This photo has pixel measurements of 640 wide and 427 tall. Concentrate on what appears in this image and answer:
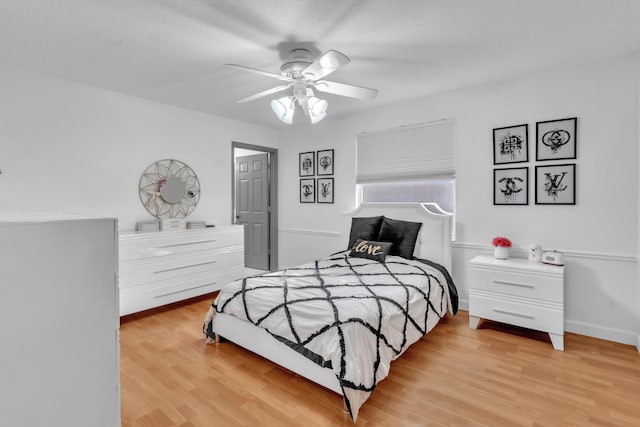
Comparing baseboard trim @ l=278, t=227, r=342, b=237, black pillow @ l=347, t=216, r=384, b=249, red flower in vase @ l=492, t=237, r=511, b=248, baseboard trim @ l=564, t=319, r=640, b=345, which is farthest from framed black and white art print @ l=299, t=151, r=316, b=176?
baseboard trim @ l=564, t=319, r=640, b=345

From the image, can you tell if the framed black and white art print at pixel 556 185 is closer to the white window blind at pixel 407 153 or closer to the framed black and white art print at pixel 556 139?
the framed black and white art print at pixel 556 139

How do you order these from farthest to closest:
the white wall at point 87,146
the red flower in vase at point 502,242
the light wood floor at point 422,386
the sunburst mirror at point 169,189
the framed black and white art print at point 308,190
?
the framed black and white art print at point 308,190 → the sunburst mirror at point 169,189 → the red flower in vase at point 502,242 → the white wall at point 87,146 → the light wood floor at point 422,386

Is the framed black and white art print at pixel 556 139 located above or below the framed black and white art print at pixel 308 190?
above

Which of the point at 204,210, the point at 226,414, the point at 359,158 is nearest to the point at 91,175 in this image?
the point at 204,210

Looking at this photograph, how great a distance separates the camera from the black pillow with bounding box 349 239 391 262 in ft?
10.9

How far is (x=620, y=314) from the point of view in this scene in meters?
2.74

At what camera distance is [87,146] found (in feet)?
10.7

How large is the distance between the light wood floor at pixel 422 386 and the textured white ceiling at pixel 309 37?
2.36 m

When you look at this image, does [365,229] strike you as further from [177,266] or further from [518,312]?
[177,266]

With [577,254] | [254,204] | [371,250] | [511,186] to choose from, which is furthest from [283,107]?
[254,204]

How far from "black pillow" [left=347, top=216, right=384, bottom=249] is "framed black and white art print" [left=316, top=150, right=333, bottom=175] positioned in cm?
101

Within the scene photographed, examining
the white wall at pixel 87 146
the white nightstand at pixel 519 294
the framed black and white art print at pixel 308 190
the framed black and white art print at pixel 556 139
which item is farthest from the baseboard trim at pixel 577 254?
the white wall at pixel 87 146

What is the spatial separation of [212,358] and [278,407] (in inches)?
32.0

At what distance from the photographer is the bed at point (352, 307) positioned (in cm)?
191
